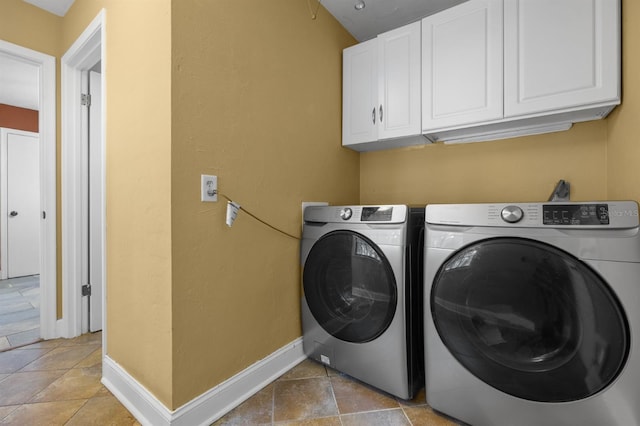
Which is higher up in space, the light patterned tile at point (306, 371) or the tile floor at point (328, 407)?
the tile floor at point (328, 407)

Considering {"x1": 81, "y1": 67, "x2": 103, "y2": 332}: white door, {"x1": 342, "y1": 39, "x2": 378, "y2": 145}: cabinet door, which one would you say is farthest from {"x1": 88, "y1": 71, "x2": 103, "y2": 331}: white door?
{"x1": 342, "y1": 39, "x2": 378, "y2": 145}: cabinet door

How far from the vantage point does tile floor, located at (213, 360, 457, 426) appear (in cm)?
121

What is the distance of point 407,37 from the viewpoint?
1.76 metres

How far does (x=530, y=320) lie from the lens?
1009 mm

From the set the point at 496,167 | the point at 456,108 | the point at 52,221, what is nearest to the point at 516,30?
the point at 456,108

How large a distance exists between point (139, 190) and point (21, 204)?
4218mm

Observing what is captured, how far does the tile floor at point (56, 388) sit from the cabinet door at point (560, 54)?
7.92 ft

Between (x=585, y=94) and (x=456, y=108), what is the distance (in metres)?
0.54

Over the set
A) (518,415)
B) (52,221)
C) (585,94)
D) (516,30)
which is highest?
(516,30)

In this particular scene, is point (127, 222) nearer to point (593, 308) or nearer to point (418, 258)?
point (418, 258)

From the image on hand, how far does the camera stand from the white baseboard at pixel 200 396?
1137 millimetres

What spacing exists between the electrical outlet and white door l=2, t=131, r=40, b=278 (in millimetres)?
4259

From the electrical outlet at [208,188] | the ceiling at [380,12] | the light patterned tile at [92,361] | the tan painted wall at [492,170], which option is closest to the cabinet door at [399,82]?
the ceiling at [380,12]

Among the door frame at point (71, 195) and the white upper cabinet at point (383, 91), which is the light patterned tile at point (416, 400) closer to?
the white upper cabinet at point (383, 91)
